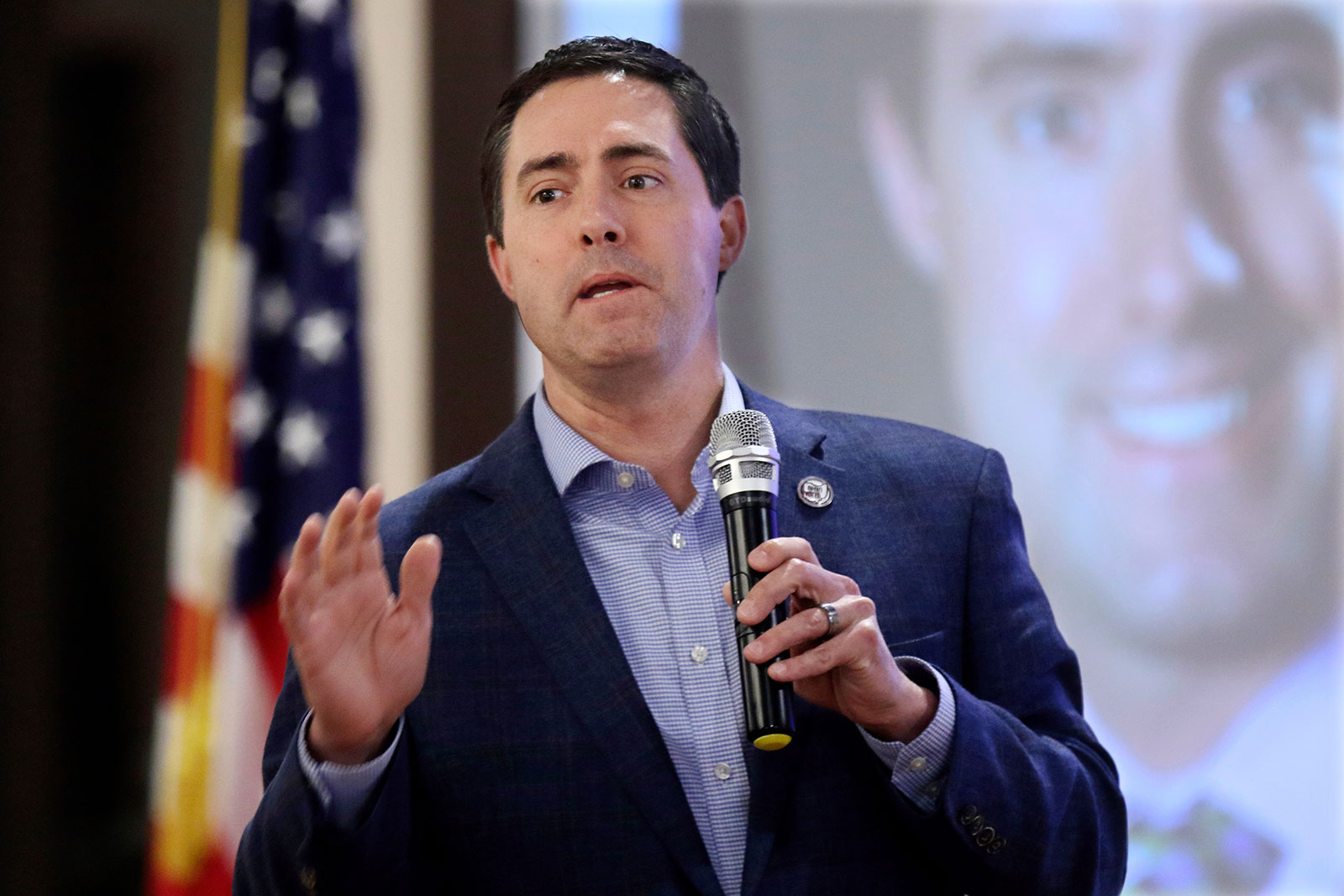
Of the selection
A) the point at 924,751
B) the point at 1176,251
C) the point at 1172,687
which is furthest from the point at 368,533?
the point at 1176,251

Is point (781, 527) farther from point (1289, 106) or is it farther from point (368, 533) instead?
point (1289, 106)

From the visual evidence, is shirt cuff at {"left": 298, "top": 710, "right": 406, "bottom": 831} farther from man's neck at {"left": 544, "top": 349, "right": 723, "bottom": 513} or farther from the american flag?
the american flag

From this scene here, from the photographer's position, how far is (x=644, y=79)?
1.95 m

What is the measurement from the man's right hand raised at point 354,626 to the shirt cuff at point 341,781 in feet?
0.04

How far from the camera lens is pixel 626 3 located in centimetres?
357

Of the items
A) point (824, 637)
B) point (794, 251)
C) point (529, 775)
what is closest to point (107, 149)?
point (794, 251)

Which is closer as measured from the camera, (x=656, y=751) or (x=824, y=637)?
(x=824, y=637)

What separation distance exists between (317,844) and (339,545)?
1.15 ft

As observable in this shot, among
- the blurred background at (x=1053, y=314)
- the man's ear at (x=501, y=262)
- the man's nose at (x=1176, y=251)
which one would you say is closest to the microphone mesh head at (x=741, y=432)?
the man's ear at (x=501, y=262)

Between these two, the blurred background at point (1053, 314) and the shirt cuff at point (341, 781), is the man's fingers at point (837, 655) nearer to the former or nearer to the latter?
the shirt cuff at point (341, 781)

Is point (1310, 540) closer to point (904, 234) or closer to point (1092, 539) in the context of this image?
point (1092, 539)

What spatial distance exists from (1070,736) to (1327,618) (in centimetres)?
208

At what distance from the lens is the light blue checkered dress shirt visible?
1462mm

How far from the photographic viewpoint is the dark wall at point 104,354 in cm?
361
